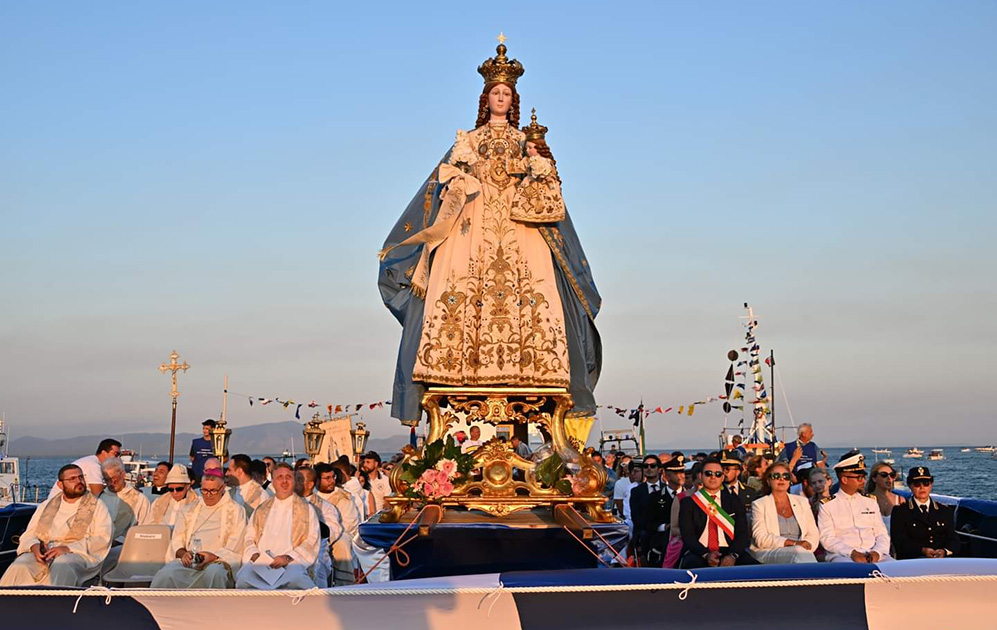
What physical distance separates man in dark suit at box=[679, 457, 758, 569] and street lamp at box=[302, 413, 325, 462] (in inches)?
863

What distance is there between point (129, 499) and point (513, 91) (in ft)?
19.8

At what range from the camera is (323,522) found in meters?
9.66

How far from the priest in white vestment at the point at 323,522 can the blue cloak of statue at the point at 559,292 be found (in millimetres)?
1253

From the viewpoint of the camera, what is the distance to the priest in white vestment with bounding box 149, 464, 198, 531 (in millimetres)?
9648

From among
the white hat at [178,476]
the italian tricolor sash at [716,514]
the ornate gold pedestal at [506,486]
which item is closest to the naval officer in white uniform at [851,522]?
the italian tricolor sash at [716,514]

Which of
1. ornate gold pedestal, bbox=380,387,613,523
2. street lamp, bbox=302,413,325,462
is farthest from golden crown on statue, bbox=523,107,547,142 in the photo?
street lamp, bbox=302,413,325,462

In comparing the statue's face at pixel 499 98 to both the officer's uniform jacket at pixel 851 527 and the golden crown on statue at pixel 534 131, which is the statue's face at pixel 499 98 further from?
the officer's uniform jacket at pixel 851 527

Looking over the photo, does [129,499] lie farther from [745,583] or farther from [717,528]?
[745,583]

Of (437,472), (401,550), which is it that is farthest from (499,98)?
(401,550)

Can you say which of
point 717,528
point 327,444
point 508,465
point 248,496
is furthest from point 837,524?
point 327,444

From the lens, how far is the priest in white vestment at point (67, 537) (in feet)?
28.7

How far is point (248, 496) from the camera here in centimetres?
1062

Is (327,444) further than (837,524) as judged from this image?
Yes

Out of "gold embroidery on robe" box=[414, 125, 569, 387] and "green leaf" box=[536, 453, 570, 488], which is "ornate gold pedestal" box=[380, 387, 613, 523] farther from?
"gold embroidery on robe" box=[414, 125, 569, 387]
